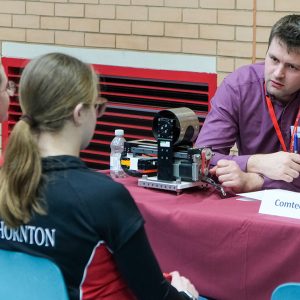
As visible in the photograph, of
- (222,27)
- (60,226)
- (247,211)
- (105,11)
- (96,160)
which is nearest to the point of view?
(60,226)

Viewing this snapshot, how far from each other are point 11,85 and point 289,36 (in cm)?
118

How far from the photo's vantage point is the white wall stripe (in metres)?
4.45

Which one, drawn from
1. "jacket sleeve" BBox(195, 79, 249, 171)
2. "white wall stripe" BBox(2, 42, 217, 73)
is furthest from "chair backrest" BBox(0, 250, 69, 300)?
"white wall stripe" BBox(2, 42, 217, 73)

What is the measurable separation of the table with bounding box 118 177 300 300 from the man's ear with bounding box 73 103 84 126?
0.77 metres

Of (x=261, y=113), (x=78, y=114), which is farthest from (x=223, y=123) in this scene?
(x=78, y=114)

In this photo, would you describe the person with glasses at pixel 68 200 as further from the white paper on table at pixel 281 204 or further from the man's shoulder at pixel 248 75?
the man's shoulder at pixel 248 75

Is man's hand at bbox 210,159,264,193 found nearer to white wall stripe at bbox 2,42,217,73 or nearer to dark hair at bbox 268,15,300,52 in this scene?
dark hair at bbox 268,15,300,52

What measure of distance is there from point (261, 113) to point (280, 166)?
1.52 feet

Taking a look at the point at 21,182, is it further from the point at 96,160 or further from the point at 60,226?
the point at 96,160

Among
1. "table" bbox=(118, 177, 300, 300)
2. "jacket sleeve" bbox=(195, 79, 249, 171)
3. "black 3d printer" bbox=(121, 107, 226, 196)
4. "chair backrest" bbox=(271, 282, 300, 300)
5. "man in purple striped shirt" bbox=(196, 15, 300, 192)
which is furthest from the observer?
"jacket sleeve" bbox=(195, 79, 249, 171)

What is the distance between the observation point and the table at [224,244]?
7.90ft

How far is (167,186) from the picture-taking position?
281 cm

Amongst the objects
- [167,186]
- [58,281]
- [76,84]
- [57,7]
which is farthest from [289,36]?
[57,7]

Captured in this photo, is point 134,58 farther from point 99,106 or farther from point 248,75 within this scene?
point 99,106
